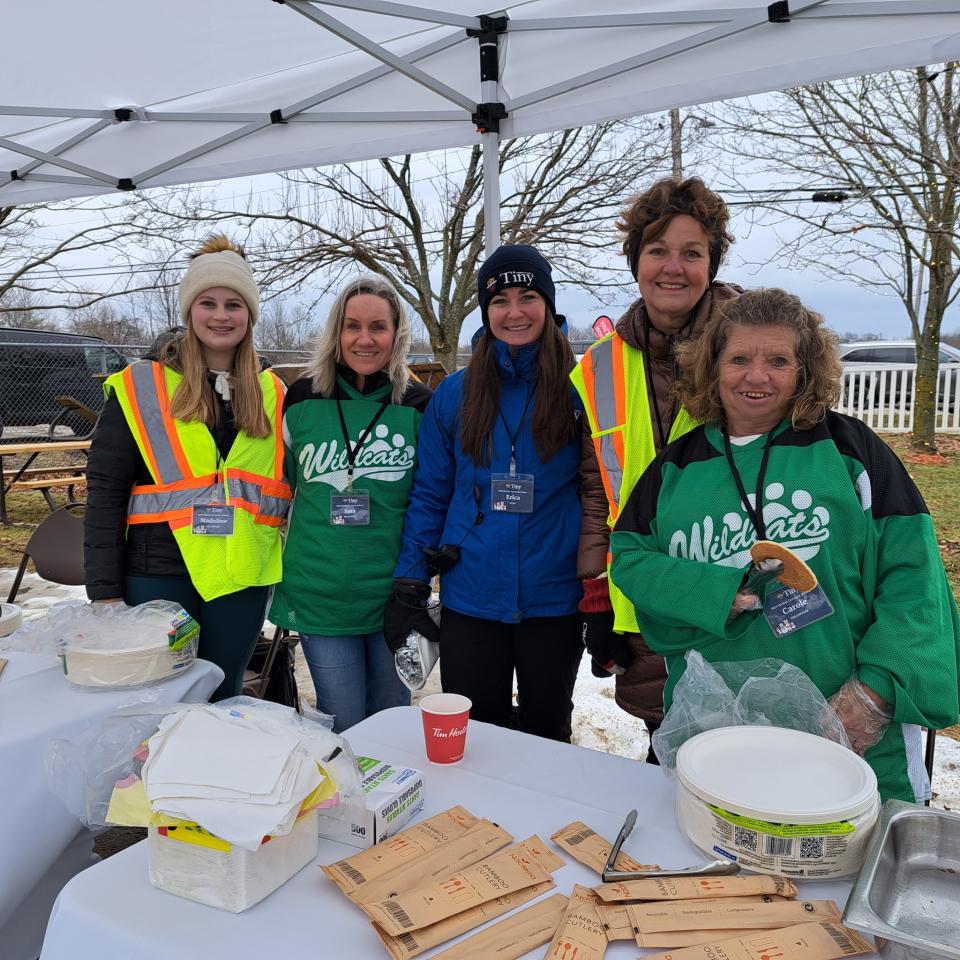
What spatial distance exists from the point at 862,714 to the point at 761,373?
0.69m

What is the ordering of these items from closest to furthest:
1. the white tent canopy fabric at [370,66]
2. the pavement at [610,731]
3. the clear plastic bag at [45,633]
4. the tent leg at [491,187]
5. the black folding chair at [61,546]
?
the clear plastic bag at [45,633] < the white tent canopy fabric at [370,66] < the pavement at [610,731] < the tent leg at [491,187] < the black folding chair at [61,546]

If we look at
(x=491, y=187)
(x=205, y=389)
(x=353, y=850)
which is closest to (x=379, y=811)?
(x=353, y=850)

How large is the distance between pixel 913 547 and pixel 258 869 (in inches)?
50.4

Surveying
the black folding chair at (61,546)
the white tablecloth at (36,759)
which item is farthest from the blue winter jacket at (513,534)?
the black folding chair at (61,546)

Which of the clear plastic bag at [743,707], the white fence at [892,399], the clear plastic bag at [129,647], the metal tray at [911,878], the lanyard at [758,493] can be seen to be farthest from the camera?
the white fence at [892,399]

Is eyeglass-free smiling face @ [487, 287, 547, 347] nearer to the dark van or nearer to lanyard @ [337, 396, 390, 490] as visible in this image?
lanyard @ [337, 396, 390, 490]

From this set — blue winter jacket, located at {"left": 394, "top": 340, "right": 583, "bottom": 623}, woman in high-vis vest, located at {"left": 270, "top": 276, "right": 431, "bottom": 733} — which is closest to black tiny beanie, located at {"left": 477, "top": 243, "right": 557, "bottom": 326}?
blue winter jacket, located at {"left": 394, "top": 340, "right": 583, "bottom": 623}

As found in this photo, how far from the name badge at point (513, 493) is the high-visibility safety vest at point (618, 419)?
0.22 meters

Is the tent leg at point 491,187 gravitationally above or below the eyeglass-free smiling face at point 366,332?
above

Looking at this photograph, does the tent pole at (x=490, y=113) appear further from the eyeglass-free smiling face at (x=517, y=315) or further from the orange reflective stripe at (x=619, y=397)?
the orange reflective stripe at (x=619, y=397)

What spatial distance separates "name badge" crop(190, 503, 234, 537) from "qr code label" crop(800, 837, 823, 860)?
173 centimetres

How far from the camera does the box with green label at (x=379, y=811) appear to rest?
3.71 feet

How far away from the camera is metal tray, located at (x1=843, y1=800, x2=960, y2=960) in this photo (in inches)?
35.5

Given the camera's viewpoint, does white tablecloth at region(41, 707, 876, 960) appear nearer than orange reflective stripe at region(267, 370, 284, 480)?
Yes
